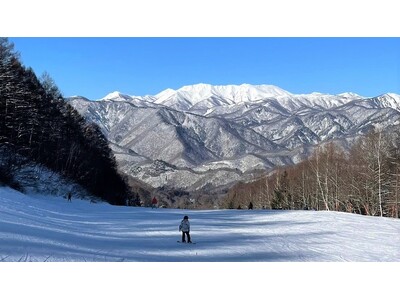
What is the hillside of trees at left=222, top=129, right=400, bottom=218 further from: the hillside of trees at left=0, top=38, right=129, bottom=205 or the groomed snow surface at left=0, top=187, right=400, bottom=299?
the hillside of trees at left=0, top=38, right=129, bottom=205

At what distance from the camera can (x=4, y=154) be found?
43625mm

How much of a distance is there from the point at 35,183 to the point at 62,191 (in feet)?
25.8

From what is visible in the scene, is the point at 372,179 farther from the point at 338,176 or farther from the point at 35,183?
the point at 35,183

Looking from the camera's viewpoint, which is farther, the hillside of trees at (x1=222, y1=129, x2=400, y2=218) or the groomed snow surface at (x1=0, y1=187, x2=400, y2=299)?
the hillside of trees at (x1=222, y1=129, x2=400, y2=218)

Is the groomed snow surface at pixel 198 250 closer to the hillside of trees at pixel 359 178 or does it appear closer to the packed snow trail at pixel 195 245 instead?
the packed snow trail at pixel 195 245

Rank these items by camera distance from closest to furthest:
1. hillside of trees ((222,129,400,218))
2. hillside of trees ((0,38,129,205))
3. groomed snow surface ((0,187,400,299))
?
groomed snow surface ((0,187,400,299))
hillside of trees ((0,38,129,205))
hillside of trees ((222,129,400,218))

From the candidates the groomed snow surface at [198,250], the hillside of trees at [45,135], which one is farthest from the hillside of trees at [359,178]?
the hillside of trees at [45,135]

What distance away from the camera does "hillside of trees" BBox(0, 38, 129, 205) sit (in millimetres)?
43406

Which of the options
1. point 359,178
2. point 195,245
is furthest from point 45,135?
point 195,245

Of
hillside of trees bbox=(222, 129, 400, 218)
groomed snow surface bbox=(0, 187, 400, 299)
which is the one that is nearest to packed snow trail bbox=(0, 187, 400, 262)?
groomed snow surface bbox=(0, 187, 400, 299)

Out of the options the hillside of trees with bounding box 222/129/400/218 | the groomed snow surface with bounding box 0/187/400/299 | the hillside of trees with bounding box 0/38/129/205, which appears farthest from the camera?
the hillside of trees with bounding box 222/129/400/218

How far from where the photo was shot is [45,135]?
58.2 meters

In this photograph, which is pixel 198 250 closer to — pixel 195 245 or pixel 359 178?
pixel 195 245
